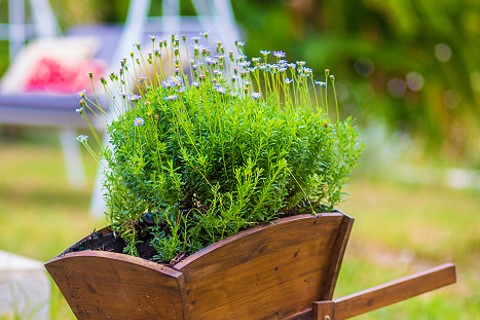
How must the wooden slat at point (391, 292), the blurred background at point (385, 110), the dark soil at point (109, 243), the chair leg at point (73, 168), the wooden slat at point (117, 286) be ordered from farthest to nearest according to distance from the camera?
1. the chair leg at point (73, 168)
2. the blurred background at point (385, 110)
3. the wooden slat at point (391, 292)
4. the dark soil at point (109, 243)
5. the wooden slat at point (117, 286)

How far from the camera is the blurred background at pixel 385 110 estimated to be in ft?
17.1

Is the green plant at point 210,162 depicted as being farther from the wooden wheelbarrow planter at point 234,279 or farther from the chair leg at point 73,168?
the chair leg at point 73,168

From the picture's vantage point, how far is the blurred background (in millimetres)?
5203

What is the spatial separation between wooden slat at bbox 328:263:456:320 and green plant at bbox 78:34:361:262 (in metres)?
0.22

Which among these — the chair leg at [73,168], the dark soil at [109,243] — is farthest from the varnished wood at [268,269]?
the chair leg at [73,168]

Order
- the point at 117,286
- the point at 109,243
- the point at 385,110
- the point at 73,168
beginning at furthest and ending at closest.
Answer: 1. the point at 385,110
2. the point at 73,168
3. the point at 109,243
4. the point at 117,286

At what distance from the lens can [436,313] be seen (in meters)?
2.96

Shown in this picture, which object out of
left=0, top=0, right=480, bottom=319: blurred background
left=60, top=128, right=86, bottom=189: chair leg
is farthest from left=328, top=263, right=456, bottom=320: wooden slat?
left=60, top=128, right=86, bottom=189: chair leg

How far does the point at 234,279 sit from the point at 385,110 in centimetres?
650

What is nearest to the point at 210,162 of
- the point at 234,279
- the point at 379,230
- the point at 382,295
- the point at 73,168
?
the point at 234,279

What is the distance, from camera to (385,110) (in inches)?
305

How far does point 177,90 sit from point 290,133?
9.4 inches

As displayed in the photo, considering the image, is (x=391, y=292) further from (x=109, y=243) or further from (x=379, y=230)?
(x=379, y=230)

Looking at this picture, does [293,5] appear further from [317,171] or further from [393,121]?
[317,171]
